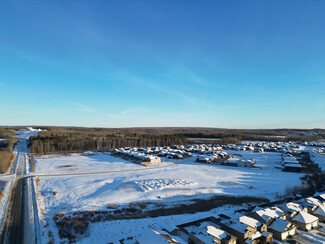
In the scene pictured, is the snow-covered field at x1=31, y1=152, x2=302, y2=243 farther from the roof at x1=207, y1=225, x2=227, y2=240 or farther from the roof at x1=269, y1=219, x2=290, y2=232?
the roof at x1=269, y1=219, x2=290, y2=232

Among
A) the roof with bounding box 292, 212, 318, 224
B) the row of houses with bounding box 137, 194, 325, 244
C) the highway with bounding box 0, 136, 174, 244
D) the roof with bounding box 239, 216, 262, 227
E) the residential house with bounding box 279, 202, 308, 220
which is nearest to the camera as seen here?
the row of houses with bounding box 137, 194, 325, 244

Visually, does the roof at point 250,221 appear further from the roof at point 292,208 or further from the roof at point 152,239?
the roof at point 152,239

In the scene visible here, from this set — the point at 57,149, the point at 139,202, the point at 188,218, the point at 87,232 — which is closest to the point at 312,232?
the point at 188,218

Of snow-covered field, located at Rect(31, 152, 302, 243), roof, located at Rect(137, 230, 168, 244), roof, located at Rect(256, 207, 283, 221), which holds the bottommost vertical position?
snow-covered field, located at Rect(31, 152, 302, 243)

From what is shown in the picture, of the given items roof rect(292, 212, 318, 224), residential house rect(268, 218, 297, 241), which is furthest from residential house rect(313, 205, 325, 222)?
residential house rect(268, 218, 297, 241)

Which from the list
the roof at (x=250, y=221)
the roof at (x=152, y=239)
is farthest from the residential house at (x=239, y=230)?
the roof at (x=152, y=239)

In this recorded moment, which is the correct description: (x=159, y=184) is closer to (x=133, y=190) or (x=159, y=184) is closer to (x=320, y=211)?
(x=133, y=190)

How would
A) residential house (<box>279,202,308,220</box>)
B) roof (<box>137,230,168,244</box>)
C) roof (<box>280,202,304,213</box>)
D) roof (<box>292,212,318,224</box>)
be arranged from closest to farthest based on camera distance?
roof (<box>137,230,168,244</box>) < roof (<box>292,212,318,224</box>) < residential house (<box>279,202,308,220</box>) < roof (<box>280,202,304,213</box>)

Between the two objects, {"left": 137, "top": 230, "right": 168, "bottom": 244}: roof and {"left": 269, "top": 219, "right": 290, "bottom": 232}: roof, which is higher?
{"left": 137, "top": 230, "right": 168, "bottom": 244}: roof
